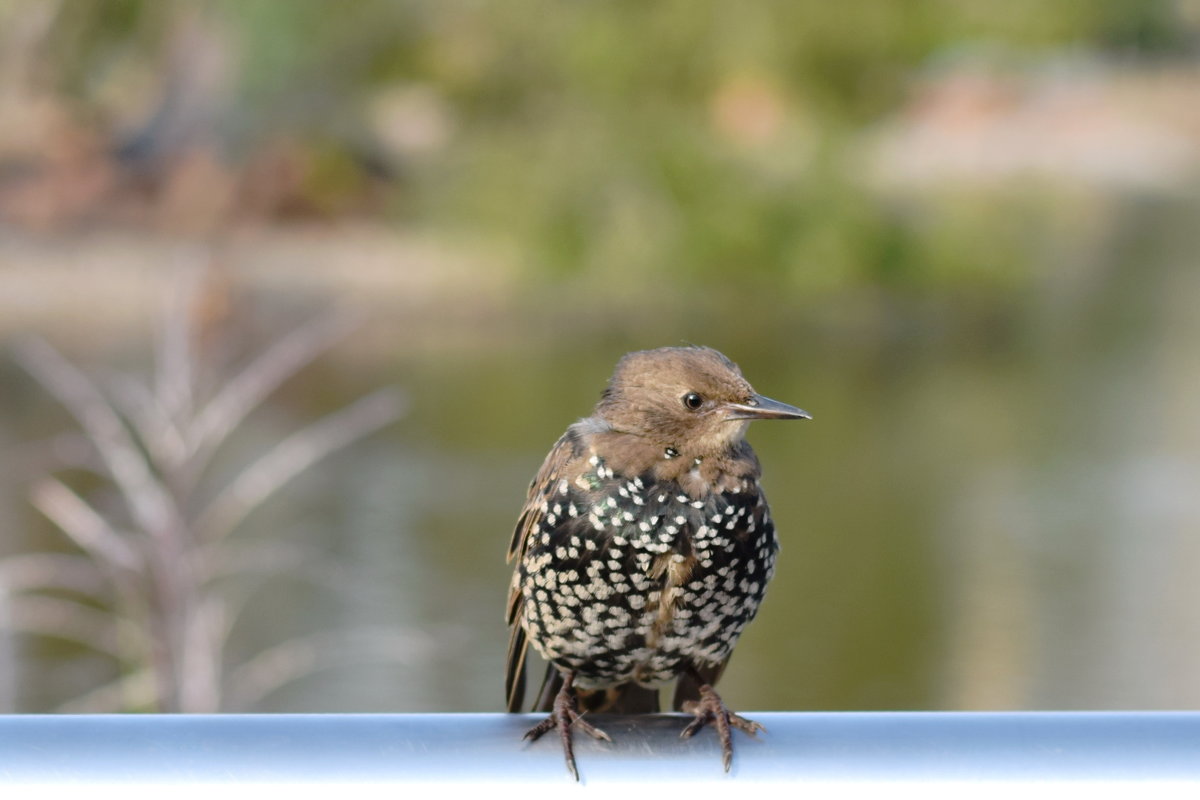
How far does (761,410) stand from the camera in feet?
3.81

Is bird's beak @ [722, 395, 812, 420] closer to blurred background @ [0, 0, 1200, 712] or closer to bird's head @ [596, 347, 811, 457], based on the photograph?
bird's head @ [596, 347, 811, 457]

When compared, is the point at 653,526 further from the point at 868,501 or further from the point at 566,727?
the point at 868,501

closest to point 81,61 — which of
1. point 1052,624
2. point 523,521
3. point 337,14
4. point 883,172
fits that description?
point 337,14

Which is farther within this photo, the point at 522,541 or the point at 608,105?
the point at 608,105

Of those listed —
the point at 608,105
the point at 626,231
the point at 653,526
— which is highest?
the point at 608,105

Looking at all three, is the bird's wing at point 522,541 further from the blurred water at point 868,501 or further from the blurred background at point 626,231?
the blurred background at point 626,231

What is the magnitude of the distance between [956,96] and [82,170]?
5.70 meters

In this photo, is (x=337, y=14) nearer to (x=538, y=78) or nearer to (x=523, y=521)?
(x=538, y=78)

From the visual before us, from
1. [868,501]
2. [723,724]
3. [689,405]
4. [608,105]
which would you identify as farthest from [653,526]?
[608,105]

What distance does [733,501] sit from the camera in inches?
46.5

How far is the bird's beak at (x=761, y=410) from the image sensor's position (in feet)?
3.72

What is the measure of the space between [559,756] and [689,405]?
42cm

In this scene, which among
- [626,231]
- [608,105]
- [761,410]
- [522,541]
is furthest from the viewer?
[626,231]

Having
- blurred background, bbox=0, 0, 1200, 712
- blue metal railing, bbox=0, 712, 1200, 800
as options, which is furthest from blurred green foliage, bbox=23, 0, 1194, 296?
blue metal railing, bbox=0, 712, 1200, 800
